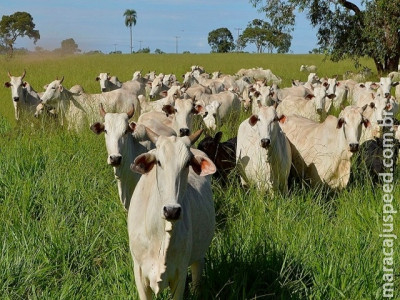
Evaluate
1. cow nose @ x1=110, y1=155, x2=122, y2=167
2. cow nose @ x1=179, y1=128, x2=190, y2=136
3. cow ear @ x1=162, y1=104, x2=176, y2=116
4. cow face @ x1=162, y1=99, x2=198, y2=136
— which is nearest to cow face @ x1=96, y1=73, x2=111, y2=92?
cow face @ x1=162, y1=99, x2=198, y2=136

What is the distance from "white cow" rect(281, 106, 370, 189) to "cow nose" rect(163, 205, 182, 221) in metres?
3.67

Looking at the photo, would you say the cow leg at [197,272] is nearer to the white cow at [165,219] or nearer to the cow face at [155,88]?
the white cow at [165,219]

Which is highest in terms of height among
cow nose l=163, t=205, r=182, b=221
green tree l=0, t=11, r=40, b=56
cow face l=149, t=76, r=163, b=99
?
green tree l=0, t=11, r=40, b=56

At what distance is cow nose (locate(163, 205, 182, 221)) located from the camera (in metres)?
2.97

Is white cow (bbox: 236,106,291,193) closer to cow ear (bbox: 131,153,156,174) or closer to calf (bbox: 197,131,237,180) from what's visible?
calf (bbox: 197,131,237,180)

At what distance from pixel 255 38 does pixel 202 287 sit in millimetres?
78773

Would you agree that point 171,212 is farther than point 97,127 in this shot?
No

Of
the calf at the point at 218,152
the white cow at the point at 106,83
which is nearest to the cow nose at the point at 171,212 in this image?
the calf at the point at 218,152

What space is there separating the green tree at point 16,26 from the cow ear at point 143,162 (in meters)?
55.5

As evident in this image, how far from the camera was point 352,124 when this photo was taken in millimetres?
6375

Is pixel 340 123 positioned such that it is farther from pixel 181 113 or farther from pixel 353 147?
pixel 181 113

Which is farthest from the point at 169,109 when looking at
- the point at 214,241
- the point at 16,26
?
the point at 16,26

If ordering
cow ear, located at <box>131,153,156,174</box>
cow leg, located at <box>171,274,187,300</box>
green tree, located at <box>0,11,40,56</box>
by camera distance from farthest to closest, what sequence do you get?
green tree, located at <box>0,11,40,56</box>
cow leg, located at <box>171,274,187,300</box>
cow ear, located at <box>131,153,156,174</box>

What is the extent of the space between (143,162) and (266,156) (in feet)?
10.3
